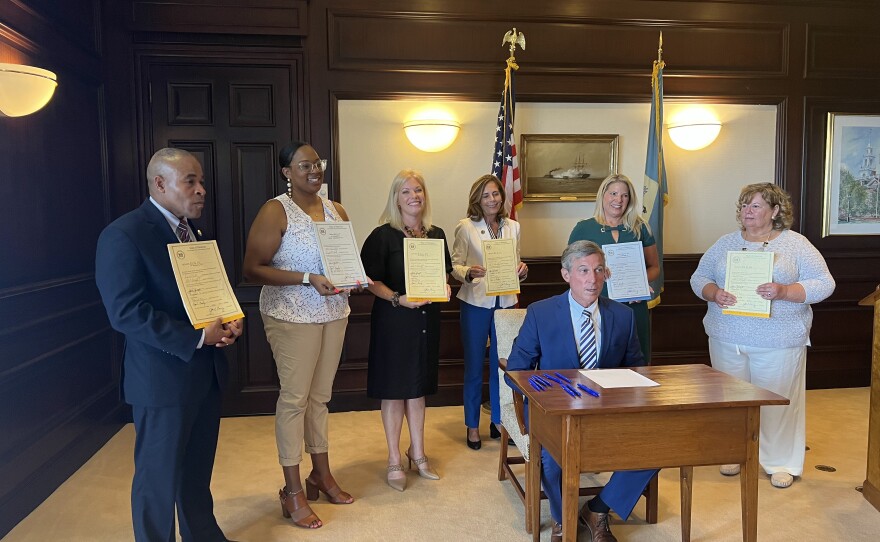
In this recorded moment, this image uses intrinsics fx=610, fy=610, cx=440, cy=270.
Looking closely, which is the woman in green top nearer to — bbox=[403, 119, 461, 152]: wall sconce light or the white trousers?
Answer: the white trousers

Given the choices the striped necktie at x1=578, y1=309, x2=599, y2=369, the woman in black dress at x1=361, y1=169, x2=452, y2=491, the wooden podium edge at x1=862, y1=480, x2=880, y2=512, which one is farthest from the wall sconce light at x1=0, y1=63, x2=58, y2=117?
the wooden podium edge at x1=862, y1=480, x2=880, y2=512

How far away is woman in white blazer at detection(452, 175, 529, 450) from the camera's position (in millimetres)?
3867

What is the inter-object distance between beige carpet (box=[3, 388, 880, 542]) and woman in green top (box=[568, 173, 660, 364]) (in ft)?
3.23

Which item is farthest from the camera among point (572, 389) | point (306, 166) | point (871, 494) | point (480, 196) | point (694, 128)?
point (694, 128)

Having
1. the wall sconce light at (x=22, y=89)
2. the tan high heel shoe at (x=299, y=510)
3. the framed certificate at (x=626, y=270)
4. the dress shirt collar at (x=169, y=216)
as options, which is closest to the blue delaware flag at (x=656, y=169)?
the framed certificate at (x=626, y=270)

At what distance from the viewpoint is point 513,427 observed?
3.03 meters

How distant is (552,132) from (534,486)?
3.17m

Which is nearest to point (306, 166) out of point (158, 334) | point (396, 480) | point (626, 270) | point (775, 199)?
point (158, 334)

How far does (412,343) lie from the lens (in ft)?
11.1

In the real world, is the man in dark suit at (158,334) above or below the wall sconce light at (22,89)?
below

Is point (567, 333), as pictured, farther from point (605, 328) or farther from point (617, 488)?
point (617, 488)

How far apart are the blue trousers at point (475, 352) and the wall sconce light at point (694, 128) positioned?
2414mm

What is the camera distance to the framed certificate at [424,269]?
324 cm

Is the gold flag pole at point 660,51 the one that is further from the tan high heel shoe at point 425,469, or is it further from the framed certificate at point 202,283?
the framed certificate at point 202,283
